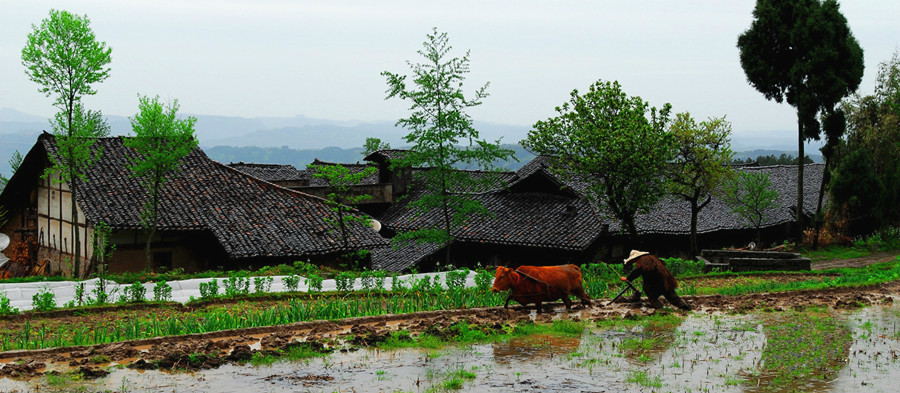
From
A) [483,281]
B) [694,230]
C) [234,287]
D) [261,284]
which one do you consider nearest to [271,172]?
[694,230]

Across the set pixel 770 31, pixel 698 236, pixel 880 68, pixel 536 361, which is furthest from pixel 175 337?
pixel 880 68

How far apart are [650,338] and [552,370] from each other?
287 cm

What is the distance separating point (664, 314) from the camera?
15.0m

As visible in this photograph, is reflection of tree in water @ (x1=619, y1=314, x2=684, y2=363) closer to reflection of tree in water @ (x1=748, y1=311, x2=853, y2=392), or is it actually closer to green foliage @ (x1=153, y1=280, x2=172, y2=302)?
reflection of tree in water @ (x1=748, y1=311, x2=853, y2=392)

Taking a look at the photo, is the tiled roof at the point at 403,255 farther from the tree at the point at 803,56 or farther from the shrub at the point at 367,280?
the tree at the point at 803,56

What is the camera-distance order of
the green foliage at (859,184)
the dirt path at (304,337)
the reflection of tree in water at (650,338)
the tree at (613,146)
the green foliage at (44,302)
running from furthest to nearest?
the green foliage at (859,184), the tree at (613,146), the green foliage at (44,302), the reflection of tree in water at (650,338), the dirt path at (304,337)

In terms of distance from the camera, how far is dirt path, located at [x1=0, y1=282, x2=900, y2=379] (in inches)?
415

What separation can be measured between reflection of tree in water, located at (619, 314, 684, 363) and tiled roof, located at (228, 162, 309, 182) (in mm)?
41292

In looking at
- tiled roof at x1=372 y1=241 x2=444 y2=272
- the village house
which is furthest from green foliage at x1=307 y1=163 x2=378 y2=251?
tiled roof at x1=372 y1=241 x2=444 y2=272

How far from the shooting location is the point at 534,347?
12.0 m

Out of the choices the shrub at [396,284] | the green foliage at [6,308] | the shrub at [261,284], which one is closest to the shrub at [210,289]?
the shrub at [261,284]

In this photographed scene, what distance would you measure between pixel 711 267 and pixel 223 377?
18.7 metres

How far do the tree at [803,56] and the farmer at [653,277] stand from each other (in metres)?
26.9

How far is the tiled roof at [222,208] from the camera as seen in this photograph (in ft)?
81.4
